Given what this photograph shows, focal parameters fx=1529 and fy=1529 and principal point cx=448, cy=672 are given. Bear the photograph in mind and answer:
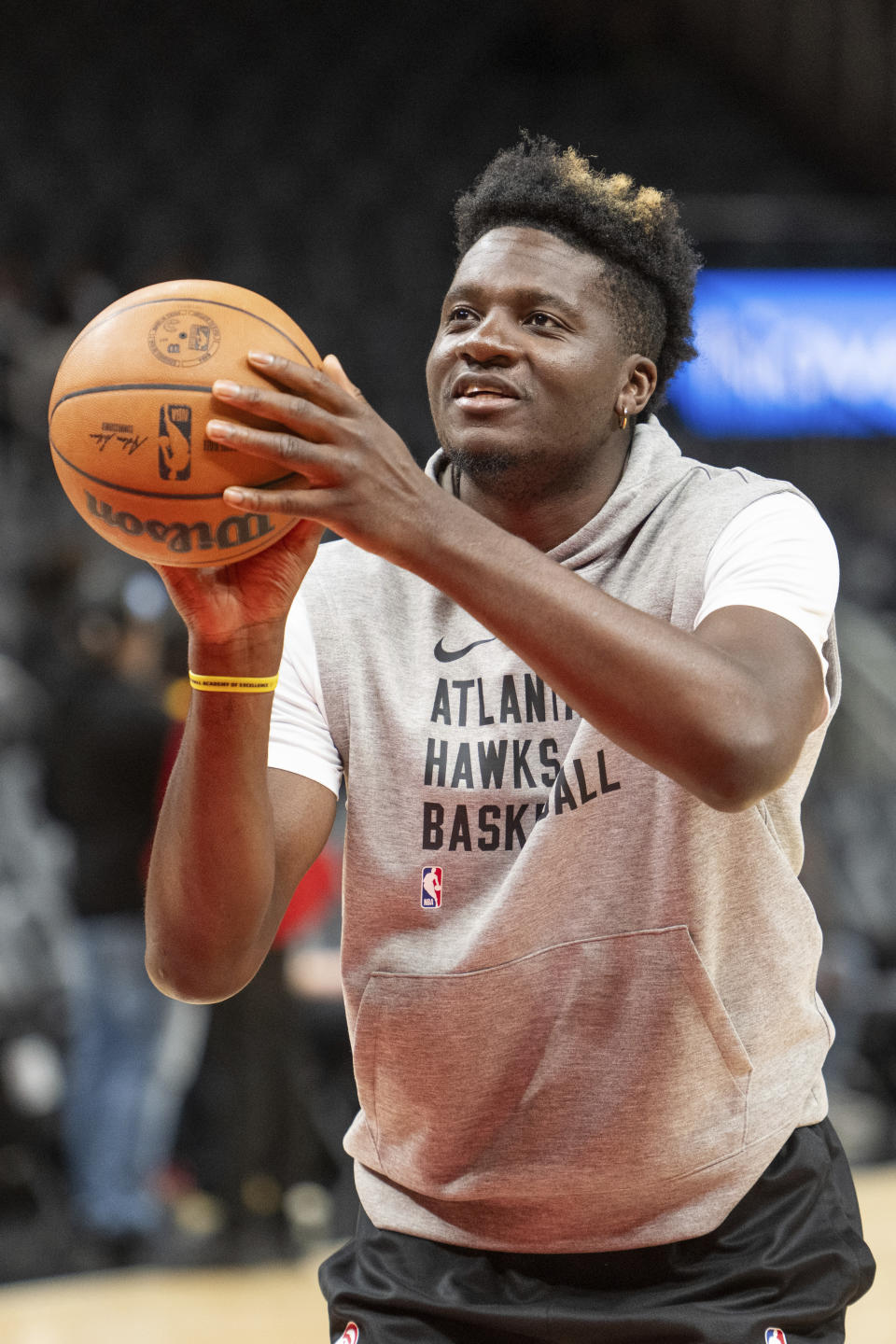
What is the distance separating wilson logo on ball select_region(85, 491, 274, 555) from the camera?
5.32 feet

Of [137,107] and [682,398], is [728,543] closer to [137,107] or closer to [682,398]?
[682,398]

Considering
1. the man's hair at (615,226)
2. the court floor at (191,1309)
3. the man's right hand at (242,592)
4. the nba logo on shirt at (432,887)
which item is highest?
the man's hair at (615,226)

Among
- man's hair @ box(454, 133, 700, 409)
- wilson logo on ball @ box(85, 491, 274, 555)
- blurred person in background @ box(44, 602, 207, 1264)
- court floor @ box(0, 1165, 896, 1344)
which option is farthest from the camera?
blurred person in background @ box(44, 602, 207, 1264)

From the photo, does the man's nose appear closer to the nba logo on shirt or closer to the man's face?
the man's face

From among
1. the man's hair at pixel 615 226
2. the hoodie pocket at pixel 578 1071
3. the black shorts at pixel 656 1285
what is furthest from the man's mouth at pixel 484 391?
the black shorts at pixel 656 1285

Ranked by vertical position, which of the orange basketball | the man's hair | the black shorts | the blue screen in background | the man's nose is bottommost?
the black shorts

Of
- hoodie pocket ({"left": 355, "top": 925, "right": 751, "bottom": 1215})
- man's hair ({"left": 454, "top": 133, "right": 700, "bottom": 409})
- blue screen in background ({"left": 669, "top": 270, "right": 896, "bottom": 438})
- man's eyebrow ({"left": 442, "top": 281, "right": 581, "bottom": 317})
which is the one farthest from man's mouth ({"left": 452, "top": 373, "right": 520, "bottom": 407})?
blue screen in background ({"left": 669, "top": 270, "right": 896, "bottom": 438})

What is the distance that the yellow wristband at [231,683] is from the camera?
70.2 inches

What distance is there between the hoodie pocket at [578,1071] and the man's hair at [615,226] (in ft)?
2.79

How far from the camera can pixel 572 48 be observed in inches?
418

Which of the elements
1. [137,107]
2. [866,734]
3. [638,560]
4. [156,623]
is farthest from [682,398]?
[638,560]

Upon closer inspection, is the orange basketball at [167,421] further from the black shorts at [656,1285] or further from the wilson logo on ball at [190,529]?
the black shorts at [656,1285]

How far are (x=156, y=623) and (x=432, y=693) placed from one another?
3282mm

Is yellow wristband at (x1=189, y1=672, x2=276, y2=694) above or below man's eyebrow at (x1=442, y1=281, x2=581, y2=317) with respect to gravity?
below
